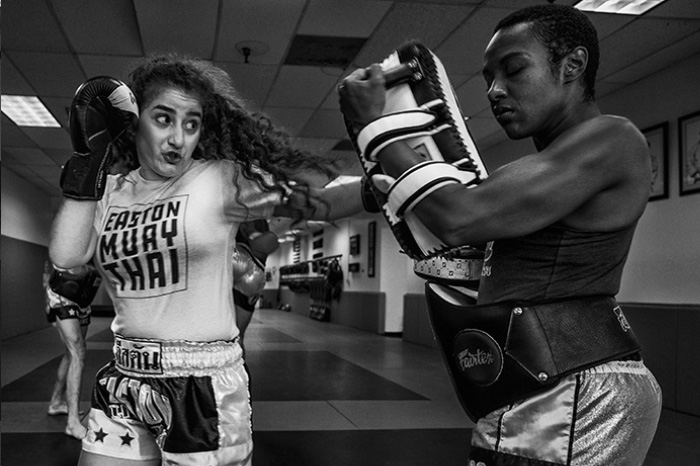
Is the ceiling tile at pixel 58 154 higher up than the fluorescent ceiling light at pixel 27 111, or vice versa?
the fluorescent ceiling light at pixel 27 111

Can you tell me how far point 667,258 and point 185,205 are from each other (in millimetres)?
4828

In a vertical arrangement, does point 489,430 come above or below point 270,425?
above

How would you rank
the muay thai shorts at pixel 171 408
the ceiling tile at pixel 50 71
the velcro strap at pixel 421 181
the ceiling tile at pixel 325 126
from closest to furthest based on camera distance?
the velcro strap at pixel 421 181 → the muay thai shorts at pixel 171 408 → the ceiling tile at pixel 50 71 → the ceiling tile at pixel 325 126

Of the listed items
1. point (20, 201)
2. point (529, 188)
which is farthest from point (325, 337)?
point (529, 188)

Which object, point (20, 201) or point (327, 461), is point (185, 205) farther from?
point (20, 201)

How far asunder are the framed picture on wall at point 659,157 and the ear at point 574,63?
4681mm

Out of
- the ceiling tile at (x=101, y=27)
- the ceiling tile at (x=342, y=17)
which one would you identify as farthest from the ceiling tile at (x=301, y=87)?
the ceiling tile at (x=101, y=27)

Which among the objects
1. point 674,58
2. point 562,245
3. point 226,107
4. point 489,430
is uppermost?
point 674,58

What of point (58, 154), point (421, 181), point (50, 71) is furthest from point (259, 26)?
point (58, 154)

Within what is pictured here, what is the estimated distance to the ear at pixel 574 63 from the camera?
1086 millimetres

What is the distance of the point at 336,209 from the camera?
166 centimetres

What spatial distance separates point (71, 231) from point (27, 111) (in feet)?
21.8

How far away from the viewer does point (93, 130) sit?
1.55 meters

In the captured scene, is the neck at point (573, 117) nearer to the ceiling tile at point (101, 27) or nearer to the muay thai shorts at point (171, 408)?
the muay thai shorts at point (171, 408)
